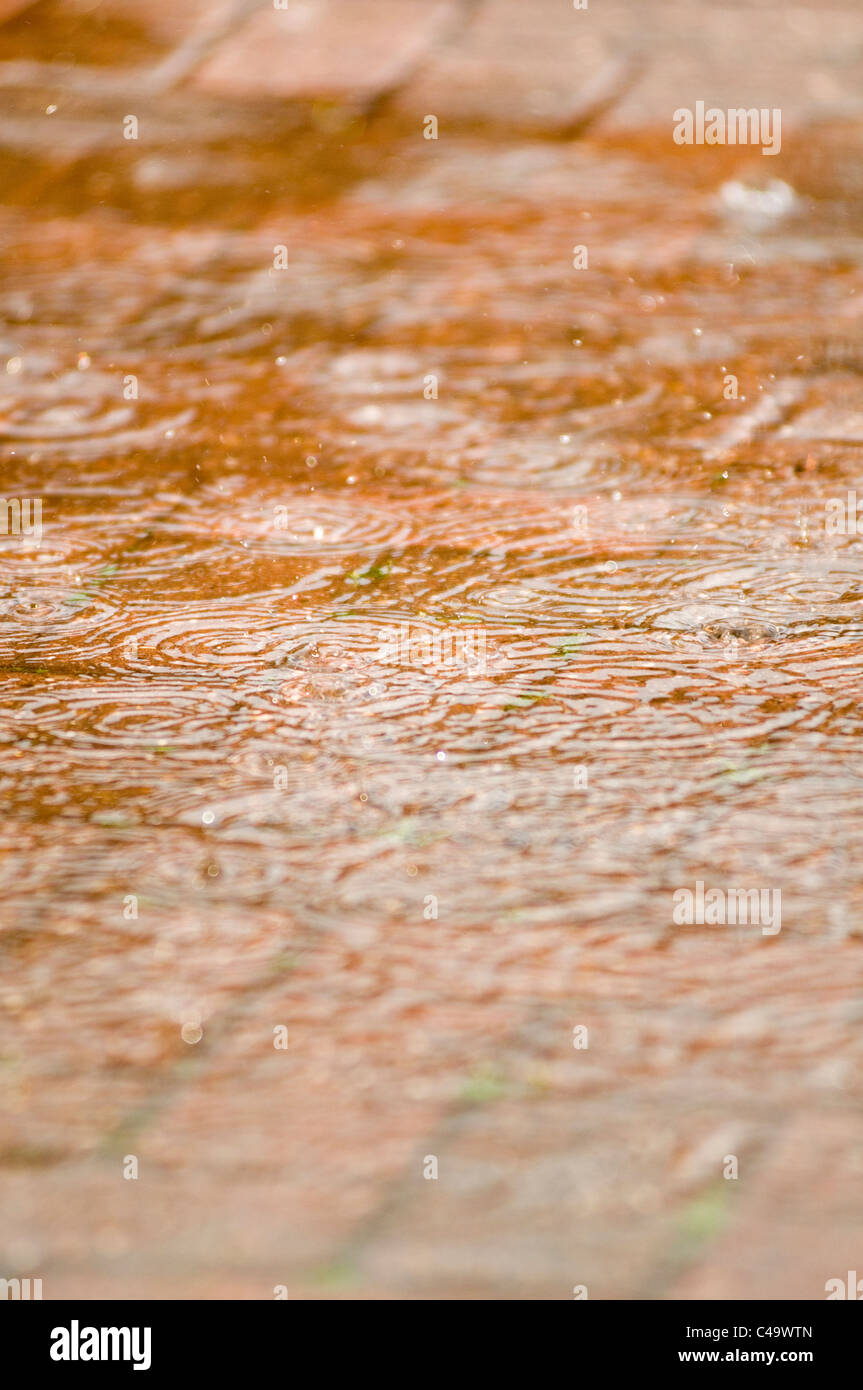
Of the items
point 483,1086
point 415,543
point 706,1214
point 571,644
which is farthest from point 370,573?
point 706,1214

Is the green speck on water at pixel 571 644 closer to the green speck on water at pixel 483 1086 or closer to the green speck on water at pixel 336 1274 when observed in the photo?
the green speck on water at pixel 483 1086

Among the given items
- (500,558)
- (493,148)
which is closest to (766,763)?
(500,558)

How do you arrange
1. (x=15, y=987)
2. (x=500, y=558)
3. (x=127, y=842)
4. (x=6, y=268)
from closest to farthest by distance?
1. (x=15, y=987)
2. (x=127, y=842)
3. (x=500, y=558)
4. (x=6, y=268)

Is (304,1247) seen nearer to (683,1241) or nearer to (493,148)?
(683,1241)

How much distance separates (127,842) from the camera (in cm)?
168

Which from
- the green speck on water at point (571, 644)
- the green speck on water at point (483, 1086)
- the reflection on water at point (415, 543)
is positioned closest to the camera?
the green speck on water at point (483, 1086)

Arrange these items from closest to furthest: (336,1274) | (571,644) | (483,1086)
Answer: (336,1274), (483,1086), (571,644)

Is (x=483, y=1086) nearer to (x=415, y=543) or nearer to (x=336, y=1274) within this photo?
(x=336, y=1274)

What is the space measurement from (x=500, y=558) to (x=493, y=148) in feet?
5.75

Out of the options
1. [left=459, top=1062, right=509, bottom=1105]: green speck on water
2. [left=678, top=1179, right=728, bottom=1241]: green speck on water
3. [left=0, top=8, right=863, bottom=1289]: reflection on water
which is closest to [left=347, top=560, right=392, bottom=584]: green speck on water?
[left=0, top=8, right=863, bottom=1289]: reflection on water

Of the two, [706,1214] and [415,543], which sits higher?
[415,543]

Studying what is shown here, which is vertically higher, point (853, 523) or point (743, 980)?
point (853, 523)

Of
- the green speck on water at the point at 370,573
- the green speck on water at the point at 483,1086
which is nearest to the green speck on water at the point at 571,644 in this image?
the green speck on water at the point at 370,573

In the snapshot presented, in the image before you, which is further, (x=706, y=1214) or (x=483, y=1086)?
(x=483, y=1086)
